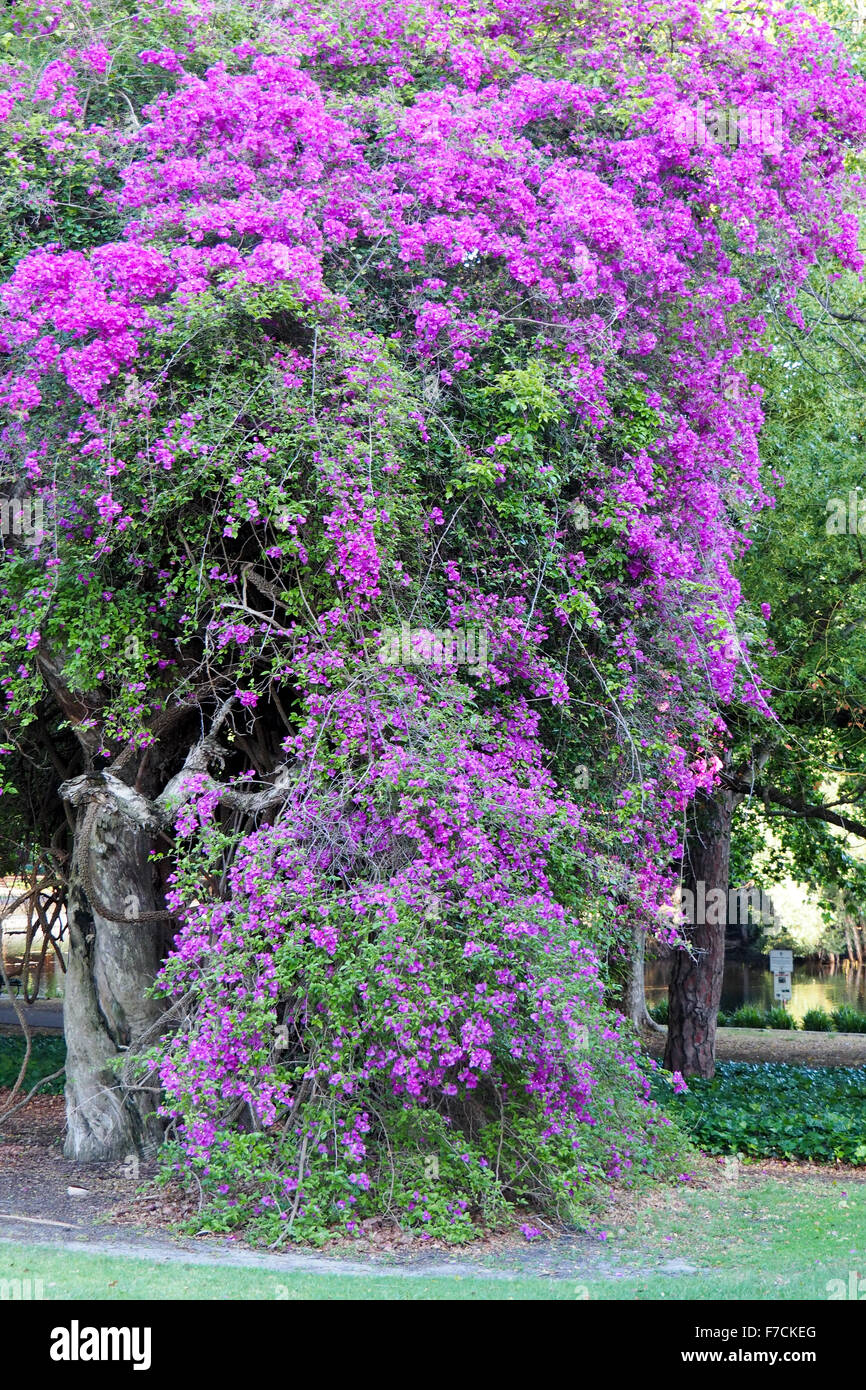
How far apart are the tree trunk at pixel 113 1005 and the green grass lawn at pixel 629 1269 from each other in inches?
120

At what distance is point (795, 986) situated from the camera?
1363 inches

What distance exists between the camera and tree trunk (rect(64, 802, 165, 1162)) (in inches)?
377

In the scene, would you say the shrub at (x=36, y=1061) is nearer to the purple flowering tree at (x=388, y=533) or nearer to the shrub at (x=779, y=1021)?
the purple flowering tree at (x=388, y=533)

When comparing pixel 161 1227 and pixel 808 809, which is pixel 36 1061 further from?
pixel 808 809

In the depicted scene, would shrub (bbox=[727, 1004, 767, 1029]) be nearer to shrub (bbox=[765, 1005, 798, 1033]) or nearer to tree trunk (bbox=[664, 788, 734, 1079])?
shrub (bbox=[765, 1005, 798, 1033])

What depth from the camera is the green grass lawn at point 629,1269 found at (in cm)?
538

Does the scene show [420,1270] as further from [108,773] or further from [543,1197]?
[108,773]

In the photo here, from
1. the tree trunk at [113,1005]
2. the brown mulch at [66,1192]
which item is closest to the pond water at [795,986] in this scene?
the brown mulch at [66,1192]

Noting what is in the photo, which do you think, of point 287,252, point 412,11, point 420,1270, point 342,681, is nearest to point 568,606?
point 342,681

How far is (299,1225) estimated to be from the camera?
680 cm

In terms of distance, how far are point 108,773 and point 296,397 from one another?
2.92 m

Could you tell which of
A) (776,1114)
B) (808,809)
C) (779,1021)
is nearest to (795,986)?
(779,1021)

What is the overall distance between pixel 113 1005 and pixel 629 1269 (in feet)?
16.3

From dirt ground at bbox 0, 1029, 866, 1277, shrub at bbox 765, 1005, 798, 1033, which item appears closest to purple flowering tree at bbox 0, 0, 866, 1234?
dirt ground at bbox 0, 1029, 866, 1277
